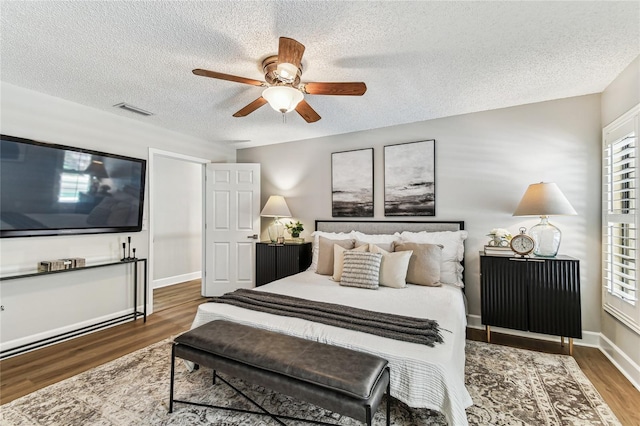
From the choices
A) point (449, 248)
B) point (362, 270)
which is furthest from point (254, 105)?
point (449, 248)

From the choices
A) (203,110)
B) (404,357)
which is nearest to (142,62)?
(203,110)

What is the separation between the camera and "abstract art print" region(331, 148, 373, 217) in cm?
419

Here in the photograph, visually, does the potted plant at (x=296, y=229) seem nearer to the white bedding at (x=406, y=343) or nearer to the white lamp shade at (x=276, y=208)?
the white lamp shade at (x=276, y=208)

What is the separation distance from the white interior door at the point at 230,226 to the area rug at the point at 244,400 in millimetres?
2189

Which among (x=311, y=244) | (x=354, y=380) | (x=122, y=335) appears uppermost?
(x=311, y=244)

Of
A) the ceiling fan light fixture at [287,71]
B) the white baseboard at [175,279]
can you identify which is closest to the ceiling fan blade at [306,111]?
the ceiling fan light fixture at [287,71]

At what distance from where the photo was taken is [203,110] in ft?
11.3

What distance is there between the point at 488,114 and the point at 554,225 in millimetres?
1436

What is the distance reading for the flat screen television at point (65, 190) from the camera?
2.75 metres

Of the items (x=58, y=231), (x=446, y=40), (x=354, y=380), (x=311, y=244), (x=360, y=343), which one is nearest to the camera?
(x=354, y=380)

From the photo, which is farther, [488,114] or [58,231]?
[488,114]

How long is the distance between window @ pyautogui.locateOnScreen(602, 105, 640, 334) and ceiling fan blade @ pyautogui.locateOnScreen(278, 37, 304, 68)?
104 inches

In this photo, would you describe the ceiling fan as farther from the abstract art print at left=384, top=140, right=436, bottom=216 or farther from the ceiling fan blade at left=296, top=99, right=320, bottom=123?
the abstract art print at left=384, top=140, right=436, bottom=216

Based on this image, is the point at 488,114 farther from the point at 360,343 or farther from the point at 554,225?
the point at 360,343
